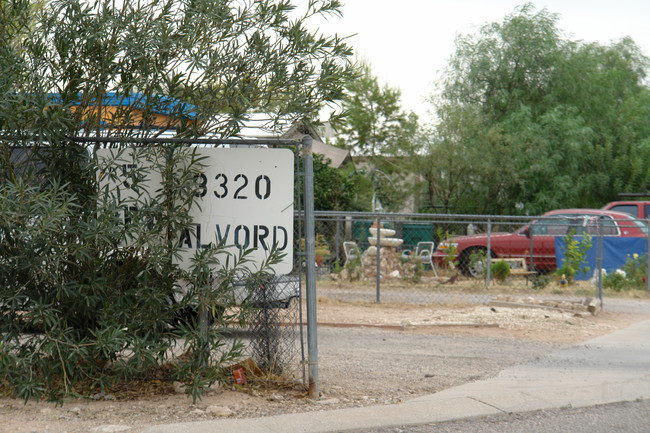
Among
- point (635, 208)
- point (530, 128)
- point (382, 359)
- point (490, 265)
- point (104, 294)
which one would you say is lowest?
point (382, 359)

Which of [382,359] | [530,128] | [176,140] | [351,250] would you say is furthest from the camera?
[530,128]

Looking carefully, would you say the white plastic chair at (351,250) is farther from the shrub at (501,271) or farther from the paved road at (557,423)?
the paved road at (557,423)

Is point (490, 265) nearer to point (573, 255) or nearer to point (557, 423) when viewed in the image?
point (573, 255)

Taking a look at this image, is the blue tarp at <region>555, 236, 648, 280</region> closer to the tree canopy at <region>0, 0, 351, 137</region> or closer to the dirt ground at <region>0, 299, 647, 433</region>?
the dirt ground at <region>0, 299, 647, 433</region>

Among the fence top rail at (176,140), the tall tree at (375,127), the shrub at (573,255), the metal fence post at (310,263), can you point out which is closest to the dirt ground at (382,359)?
the metal fence post at (310,263)

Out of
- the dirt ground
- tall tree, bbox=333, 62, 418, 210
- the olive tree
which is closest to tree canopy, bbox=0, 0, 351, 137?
the olive tree

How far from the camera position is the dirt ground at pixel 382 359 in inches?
197

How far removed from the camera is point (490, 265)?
15.9 metres

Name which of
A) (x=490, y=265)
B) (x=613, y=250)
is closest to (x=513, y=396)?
(x=490, y=265)

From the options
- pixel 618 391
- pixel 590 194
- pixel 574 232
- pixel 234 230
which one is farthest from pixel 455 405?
pixel 590 194

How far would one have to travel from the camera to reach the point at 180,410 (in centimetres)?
516

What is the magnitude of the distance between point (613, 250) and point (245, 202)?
46.6 feet

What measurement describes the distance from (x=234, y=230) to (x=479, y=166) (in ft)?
77.5

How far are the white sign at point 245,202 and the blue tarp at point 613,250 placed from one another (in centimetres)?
1253
